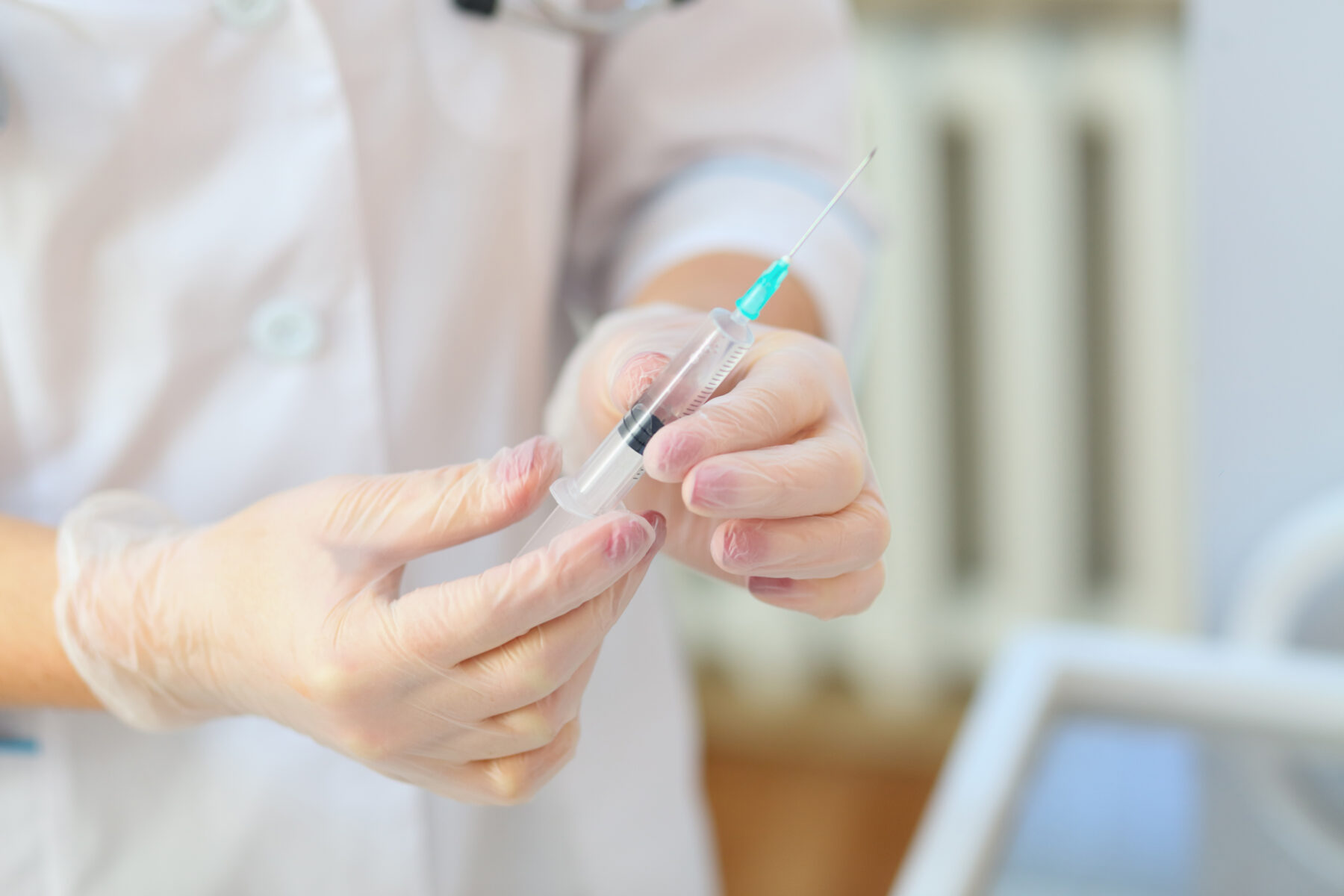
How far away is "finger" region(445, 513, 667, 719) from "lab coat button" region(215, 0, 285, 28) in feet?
1.01

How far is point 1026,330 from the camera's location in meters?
1.54

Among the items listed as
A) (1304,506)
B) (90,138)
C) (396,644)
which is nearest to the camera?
(396,644)

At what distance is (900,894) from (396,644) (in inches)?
11.8

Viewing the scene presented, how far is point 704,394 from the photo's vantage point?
467mm

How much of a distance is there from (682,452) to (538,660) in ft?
0.29

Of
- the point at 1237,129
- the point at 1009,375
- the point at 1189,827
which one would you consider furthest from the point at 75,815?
the point at 1009,375

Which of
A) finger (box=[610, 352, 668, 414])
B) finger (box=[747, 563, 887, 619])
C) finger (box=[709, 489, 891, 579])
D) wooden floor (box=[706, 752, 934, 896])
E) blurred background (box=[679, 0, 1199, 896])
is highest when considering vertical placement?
finger (box=[610, 352, 668, 414])

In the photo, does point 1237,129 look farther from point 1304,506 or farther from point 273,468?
point 273,468

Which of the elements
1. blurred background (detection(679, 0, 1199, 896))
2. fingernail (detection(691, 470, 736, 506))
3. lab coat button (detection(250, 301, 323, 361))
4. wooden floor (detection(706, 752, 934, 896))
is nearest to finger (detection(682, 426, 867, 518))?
fingernail (detection(691, 470, 736, 506))

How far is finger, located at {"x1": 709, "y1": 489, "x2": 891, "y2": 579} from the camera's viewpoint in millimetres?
424

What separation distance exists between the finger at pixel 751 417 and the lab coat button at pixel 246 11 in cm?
27

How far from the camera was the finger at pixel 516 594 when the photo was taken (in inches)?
15.5

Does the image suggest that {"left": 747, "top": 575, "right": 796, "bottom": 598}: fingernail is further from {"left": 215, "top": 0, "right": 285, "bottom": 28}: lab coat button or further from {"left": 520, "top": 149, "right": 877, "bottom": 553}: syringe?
{"left": 215, "top": 0, "right": 285, "bottom": 28}: lab coat button

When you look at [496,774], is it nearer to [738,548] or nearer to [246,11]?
[738,548]
